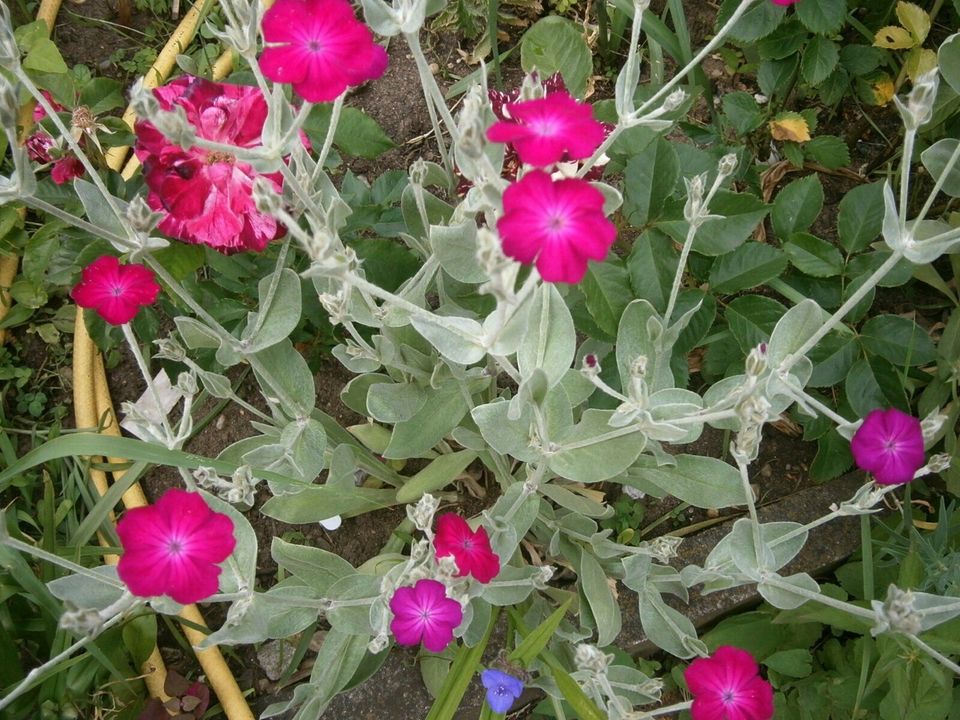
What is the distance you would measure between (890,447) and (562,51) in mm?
664

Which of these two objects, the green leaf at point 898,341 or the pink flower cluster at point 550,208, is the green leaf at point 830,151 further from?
the pink flower cluster at point 550,208

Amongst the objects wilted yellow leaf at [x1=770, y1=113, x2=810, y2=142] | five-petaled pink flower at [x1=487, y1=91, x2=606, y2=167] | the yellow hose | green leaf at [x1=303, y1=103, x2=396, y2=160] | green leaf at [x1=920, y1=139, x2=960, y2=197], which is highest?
five-petaled pink flower at [x1=487, y1=91, x2=606, y2=167]

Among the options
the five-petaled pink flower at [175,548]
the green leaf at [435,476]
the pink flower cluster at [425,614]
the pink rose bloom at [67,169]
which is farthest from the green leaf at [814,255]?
the pink rose bloom at [67,169]

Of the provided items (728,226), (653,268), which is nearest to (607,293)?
(653,268)

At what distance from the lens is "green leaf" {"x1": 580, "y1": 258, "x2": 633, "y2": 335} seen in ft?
3.54

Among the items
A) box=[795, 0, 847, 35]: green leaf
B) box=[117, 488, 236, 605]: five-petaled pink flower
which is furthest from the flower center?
box=[795, 0, 847, 35]: green leaf

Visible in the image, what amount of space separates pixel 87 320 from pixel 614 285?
0.74 metres

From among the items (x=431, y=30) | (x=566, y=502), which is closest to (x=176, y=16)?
(x=431, y=30)

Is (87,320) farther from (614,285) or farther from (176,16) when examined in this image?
(176,16)

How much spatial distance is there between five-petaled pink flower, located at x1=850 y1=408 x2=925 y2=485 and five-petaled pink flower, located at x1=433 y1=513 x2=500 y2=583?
0.41 meters

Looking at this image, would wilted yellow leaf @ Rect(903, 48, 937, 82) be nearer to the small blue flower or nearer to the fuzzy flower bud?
the fuzzy flower bud

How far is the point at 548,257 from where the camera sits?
2.09ft

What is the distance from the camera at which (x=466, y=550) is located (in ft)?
2.97

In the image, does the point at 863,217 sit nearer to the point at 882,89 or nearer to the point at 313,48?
the point at 882,89
